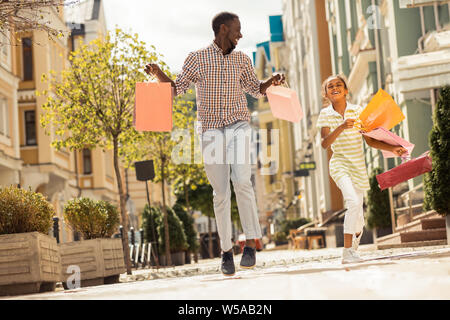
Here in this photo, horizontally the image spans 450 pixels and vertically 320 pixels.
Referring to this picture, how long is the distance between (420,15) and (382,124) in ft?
39.5

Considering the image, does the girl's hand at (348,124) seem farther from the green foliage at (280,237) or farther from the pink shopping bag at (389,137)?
the green foliage at (280,237)

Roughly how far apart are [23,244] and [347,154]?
3.92 m

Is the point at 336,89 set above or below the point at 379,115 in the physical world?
above

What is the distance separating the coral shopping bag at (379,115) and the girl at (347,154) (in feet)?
0.34

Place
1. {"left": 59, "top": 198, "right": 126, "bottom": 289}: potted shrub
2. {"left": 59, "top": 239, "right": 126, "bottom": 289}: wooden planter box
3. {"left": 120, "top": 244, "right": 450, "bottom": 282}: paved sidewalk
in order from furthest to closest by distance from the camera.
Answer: {"left": 59, "top": 198, "right": 126, "bottom": 289}: potted shrub < {"left": 59, "top": 239, "right": 126, "bottom": 289}: wooden planter box < {"left": 120, "top": 244, "right": 450, "bottom": 282}: paved sidewalk

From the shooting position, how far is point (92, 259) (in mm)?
11852

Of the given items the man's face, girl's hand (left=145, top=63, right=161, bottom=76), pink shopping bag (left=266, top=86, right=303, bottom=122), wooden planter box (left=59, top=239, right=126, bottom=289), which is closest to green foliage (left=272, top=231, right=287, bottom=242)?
wooden planter box (left=59, top=239, right=126, bottom=289)

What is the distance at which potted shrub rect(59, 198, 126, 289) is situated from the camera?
11.6 meters

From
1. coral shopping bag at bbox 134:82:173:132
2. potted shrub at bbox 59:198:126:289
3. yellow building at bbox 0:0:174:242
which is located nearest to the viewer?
coral shopping bag at bbox 134:82:173:132

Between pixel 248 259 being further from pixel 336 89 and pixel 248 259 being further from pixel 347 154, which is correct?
pixel 336 89

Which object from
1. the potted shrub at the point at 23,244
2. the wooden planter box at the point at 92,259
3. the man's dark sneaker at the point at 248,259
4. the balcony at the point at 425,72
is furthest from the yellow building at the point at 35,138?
the man's dark sneaker at the point at 248,259

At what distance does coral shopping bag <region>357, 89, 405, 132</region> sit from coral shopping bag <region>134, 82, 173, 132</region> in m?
1.82

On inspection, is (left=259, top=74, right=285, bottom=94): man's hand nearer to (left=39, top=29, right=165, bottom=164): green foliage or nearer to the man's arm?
the man's arm

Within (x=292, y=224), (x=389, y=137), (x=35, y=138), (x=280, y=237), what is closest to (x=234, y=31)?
(x=389, y=137)
